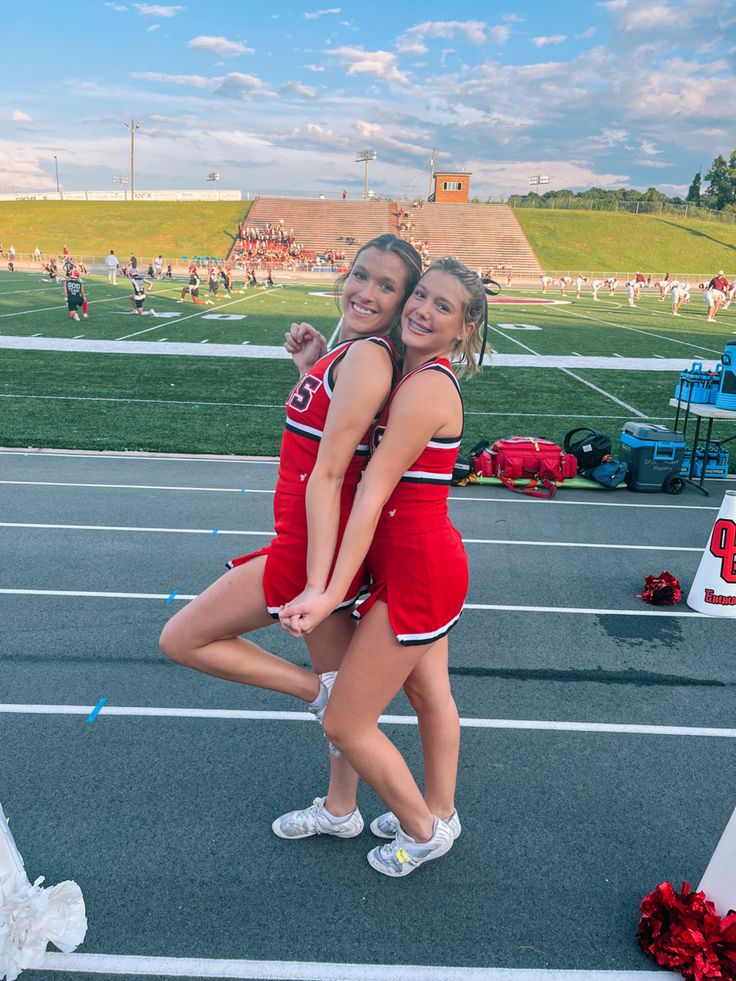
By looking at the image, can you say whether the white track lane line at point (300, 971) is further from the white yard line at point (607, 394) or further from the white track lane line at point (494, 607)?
the white yard line at point (607, 394)

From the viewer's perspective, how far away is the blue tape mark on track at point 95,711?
145 inches

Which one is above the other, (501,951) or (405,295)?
(405,295)

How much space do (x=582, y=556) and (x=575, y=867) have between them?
3604mm

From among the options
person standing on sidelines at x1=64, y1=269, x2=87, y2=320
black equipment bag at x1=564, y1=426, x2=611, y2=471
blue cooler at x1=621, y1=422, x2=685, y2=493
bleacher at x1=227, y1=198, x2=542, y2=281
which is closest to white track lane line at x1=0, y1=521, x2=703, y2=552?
blue cooler at x1=621, y1=422, x2=685, y2=493

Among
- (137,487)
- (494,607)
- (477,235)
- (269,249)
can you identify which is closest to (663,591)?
(494,607)

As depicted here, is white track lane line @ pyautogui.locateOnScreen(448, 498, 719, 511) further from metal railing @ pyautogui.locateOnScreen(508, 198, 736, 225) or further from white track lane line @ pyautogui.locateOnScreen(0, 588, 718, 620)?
metal railing @ pyautogui.locateOnScreen(508, 198, 736, 225)

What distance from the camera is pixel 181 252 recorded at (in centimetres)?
5822

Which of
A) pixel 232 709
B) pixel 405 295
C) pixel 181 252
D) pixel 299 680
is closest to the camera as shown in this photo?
pixel 405 295

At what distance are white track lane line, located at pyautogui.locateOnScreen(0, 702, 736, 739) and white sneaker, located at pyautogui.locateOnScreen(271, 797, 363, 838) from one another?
81 cm

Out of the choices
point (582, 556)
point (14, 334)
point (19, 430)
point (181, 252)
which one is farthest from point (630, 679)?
point (181, 252)

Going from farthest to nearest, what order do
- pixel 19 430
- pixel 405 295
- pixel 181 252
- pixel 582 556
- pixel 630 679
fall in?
1. pixel 181 252
2. pixel 19 430
3. pixel 582 556
4. pixel 630 679
5. pixel 405 295

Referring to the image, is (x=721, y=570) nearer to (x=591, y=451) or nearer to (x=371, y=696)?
(x=591, y=451)

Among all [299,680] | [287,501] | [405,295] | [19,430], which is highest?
[405,295]

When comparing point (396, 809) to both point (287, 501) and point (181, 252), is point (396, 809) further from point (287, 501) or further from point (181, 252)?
point (181, 252)
